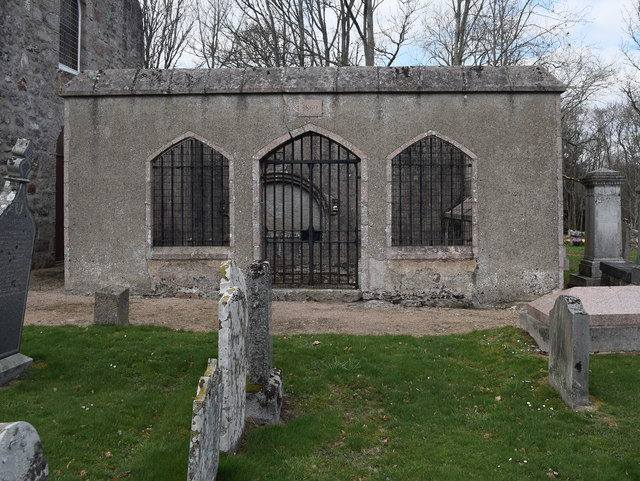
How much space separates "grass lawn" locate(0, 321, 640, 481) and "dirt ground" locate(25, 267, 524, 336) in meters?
0.91

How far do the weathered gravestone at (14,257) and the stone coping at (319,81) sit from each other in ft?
15.7

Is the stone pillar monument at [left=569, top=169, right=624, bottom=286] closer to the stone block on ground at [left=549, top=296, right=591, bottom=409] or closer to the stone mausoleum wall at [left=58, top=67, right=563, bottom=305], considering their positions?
the stone mausoleum wall at [left=58, top=67, right=563, bottom=305]

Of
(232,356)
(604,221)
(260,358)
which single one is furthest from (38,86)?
(604,221)

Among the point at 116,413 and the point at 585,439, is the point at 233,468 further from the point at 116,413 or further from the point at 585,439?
the point at 585,439

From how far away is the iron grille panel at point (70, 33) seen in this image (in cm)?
1412

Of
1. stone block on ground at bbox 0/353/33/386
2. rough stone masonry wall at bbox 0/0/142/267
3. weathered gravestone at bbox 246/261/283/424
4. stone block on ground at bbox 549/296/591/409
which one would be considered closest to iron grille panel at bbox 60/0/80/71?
rough stone masonry wall at bbox 0/0/142/267

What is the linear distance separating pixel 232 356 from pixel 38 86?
1183 centimetres

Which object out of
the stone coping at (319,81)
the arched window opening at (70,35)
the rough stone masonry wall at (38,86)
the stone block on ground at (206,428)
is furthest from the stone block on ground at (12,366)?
the arched window opening at (70,35)

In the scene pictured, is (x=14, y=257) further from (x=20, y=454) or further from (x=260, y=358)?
(x=20, y=454)

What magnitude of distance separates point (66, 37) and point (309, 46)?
33.3 ft

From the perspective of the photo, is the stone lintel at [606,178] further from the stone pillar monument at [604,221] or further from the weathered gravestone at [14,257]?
the weathered gravestone at [14,257]

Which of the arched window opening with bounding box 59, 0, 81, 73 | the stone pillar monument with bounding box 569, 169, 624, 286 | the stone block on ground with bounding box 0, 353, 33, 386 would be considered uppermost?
the arched window opening with bounding box 59, 0, 81, 73

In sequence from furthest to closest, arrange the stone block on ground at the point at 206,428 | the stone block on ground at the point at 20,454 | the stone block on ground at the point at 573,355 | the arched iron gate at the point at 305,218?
the arched iron gate at the point at 305,218, the stone block on ground at the point at 573,355, the stone block on ground at the point at 206,428, the stone block on ground at the point at 20,454

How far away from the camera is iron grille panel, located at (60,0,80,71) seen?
14.1 meters
